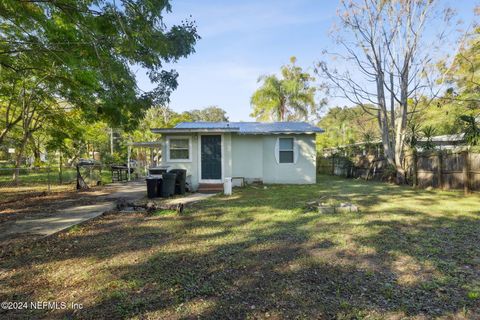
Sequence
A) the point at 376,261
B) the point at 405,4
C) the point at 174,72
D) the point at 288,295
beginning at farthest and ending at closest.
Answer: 1. the point at 405,4
2. the point at 174,72
3. the point at 376,261
4. the point at 288,295

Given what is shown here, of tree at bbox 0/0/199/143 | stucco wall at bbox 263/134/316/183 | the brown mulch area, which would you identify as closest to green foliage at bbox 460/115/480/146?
stucco wall at bbox 263/134/316/183

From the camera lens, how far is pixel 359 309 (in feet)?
9.04

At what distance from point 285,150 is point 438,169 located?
6295mm

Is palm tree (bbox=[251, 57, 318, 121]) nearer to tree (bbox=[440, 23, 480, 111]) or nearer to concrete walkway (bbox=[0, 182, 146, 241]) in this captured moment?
tree (bbox=[440, 23, 480, 111])

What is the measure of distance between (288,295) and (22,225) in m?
5.86

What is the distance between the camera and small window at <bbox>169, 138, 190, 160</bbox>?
40.0 ft

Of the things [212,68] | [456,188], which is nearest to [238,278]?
[456,188]

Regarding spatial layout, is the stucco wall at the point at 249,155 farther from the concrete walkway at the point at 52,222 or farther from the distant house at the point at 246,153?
the concrete walkway at the point at 52,222

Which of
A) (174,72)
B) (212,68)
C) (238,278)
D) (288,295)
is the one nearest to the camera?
(288,295)

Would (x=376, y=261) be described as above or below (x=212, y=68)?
below

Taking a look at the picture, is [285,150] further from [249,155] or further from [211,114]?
[211,114]

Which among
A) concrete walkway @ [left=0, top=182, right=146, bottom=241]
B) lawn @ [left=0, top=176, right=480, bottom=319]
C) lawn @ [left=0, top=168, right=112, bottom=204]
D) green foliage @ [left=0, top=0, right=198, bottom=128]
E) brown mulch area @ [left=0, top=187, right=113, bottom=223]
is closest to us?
lawn @ [left=0, top=176, right=480, bottom=319]

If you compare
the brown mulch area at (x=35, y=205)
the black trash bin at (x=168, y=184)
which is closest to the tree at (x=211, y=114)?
the black trash bin at (x=168, y=184)

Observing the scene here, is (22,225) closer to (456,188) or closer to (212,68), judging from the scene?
(212,68)
